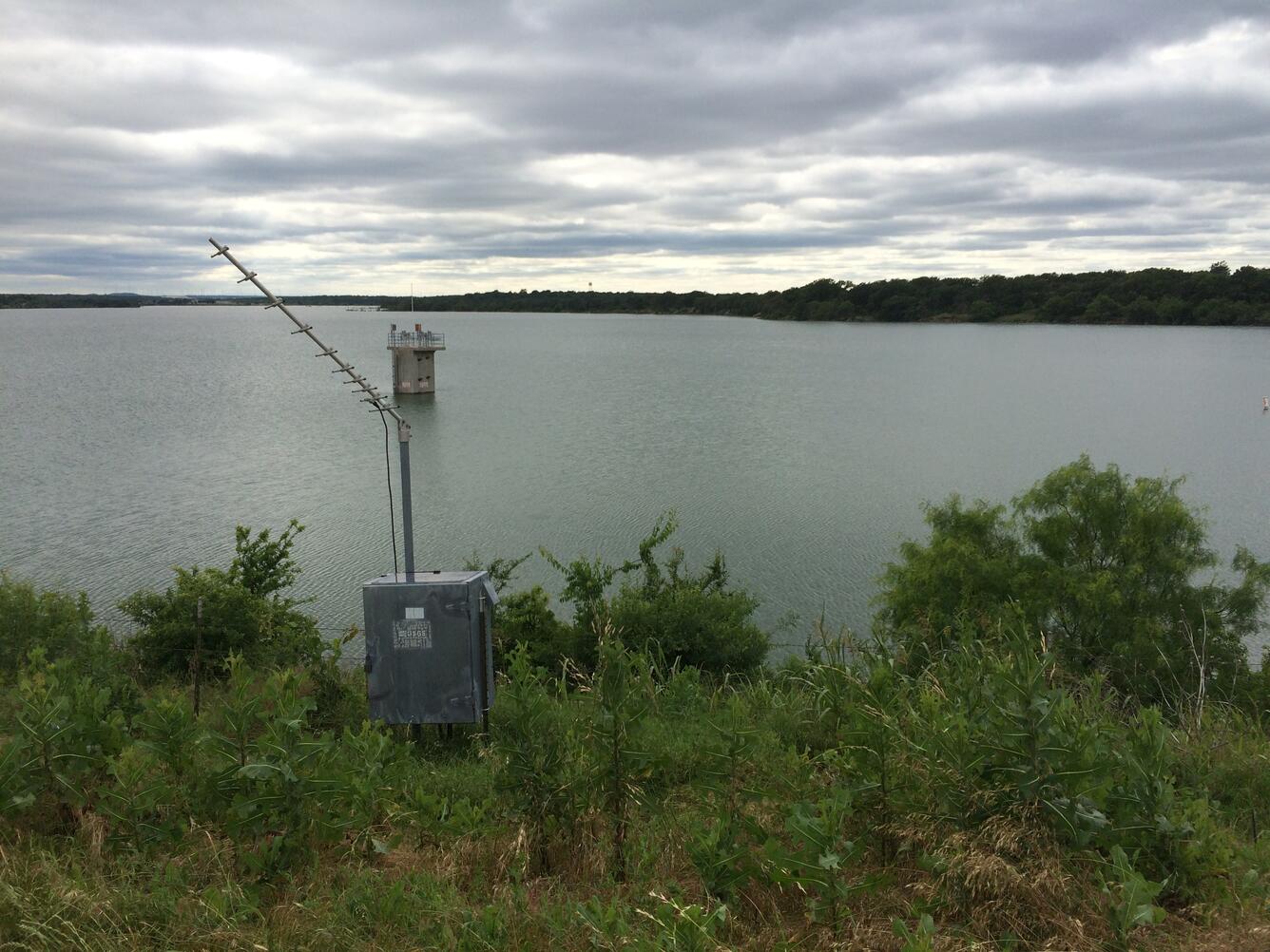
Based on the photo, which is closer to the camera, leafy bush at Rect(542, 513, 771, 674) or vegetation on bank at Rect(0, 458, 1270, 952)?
vegetation on bank at Rect(0, 458, 1270, 952)

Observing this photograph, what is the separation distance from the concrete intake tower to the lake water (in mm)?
3140

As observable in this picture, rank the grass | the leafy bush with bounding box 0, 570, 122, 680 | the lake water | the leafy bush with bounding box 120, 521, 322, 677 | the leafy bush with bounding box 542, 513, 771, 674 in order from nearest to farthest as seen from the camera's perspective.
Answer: the grass → the leafy bush with bounding box 0, 570, 122, 680 → the leafy bush with bounding box 120, 521, 322, 677 → the leafy bush with bounding box 542, 513, 771, 674 → the lake water

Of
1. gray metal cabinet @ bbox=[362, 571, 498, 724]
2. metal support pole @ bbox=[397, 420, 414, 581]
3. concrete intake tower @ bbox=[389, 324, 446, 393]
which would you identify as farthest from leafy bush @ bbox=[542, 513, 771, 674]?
concrete intake tower @ bbox=[389, 324, 446, 393]

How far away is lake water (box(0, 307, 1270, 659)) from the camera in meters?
26.0

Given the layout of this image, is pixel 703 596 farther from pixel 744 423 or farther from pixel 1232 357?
pixel 1232 357

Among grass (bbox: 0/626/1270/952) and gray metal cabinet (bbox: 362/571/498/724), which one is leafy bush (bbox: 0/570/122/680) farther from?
grass (bbox: 0/626/1270/952)

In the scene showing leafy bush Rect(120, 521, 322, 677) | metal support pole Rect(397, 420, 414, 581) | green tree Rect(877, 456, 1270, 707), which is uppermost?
metal support pole Rect(397, 420, 414, 581)

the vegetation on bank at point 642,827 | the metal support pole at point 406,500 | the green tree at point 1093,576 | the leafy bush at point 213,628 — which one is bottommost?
the green tree at point 1093,576

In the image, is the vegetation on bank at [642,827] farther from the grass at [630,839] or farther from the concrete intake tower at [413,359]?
the concrete intake tower at [413,359]

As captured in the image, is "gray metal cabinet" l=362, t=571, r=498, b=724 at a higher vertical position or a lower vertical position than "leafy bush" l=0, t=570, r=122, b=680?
higher

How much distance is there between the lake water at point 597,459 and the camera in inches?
1025

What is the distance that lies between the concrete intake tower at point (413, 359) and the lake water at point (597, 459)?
314 centimetres

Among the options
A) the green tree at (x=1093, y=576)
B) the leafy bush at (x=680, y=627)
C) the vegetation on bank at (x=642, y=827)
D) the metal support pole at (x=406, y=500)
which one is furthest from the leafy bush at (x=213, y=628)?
the green tree at (x=1093, y=576)

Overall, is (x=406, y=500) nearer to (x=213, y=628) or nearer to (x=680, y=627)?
(x=680, y=627)
